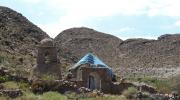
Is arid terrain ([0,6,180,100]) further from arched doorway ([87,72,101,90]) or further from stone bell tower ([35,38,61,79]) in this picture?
arched doorway ([87,72,101,90])

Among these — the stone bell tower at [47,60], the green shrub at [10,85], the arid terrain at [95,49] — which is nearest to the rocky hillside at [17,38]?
the arid terrain at [95,49]

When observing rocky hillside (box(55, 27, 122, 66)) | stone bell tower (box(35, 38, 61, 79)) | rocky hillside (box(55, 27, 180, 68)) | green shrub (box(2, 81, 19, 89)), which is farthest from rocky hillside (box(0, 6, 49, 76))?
green shrub (box(2, 81, 19, 89))

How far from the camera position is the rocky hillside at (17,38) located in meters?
50.9

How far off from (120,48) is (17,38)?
31.8m

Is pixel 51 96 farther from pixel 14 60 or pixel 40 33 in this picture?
pixel 40 33

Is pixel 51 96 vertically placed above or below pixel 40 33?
below

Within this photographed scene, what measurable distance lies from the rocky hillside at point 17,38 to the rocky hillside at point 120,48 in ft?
16.8

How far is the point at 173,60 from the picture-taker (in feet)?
254

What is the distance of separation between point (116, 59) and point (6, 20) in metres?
23.5

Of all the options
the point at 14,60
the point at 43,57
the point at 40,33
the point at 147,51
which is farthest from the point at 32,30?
the point at 43,57

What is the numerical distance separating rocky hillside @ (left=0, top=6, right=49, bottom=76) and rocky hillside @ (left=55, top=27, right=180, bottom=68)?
5131mm

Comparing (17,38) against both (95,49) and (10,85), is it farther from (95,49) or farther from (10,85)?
(10,85)

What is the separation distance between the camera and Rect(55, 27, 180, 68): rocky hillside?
77875 mm

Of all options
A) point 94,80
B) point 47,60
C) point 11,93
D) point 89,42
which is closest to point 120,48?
point 89,42
